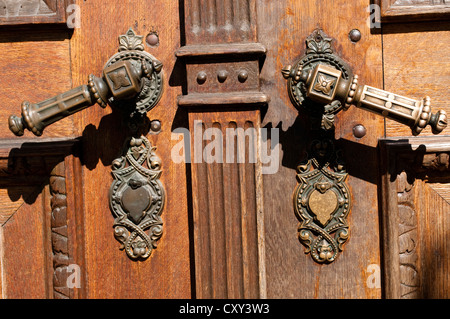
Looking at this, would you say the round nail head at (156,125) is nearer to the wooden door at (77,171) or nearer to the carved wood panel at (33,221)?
the wooden door at (77,171)

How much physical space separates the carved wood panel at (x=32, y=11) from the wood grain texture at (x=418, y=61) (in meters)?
0.74

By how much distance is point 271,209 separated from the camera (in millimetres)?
1250

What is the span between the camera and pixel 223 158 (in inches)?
45.8

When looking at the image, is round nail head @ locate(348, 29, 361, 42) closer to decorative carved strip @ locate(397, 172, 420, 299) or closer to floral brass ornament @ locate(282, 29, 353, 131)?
floral brass ornament @ locate(282, 29, 353, 131)

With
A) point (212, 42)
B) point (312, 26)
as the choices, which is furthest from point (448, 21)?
point (212, 42)

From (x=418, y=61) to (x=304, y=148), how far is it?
32 centimetres

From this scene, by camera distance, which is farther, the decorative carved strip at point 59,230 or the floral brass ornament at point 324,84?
the decorative carved strip at point 59,230

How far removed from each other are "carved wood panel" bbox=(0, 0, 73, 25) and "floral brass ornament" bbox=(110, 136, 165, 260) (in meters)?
0.34

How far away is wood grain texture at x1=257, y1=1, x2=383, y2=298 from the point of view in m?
1.22

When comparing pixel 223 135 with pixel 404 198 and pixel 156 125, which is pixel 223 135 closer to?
pixel 156 125

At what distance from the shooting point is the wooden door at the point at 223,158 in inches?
46.0

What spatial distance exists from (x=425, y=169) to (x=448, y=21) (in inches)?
13.2

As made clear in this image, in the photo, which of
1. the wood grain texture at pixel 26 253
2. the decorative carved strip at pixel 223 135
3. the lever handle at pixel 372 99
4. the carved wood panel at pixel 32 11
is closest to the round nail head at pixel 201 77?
the decorative carved strip at pixel 223 135

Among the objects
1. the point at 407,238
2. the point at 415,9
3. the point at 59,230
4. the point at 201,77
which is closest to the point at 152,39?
the point at 201,77
